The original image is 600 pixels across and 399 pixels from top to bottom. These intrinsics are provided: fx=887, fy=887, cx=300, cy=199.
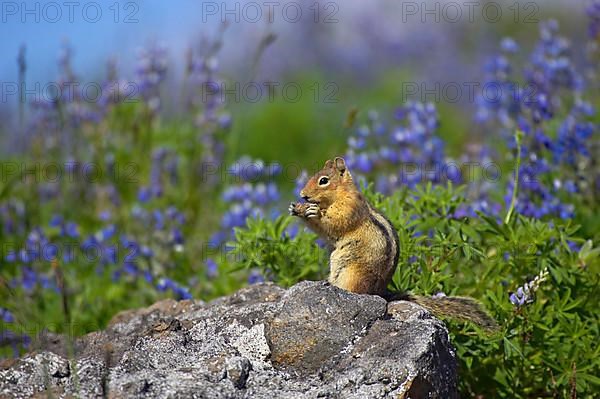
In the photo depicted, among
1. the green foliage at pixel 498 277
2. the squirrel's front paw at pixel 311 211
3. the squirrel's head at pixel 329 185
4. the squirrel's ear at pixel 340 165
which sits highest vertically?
the squirrel's ear at pixel 340 165

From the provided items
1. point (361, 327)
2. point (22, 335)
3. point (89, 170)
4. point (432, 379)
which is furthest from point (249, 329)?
point (89, 170)

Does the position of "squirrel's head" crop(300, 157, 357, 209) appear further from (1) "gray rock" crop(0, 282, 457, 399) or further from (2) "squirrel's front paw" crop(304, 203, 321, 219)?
(1) "gray rock" crop(0, 282, 457, 399)

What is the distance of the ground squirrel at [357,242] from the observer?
3.36m

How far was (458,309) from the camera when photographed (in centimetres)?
335

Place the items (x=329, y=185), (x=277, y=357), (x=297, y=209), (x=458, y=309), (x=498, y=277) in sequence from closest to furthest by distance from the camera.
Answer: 1. (x=277, y=357)
2. (x=458, y=309)
3. (x=297, y=209)
4. (x=329, y=185)
5. (x=498, y=277)

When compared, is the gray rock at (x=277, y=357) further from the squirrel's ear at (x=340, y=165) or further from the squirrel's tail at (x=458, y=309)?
the squirrel's ear at (x=340, y=165)

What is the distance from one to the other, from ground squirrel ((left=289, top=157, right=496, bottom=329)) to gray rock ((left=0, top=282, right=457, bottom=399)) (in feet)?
0.50

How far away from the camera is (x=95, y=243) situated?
5625mm

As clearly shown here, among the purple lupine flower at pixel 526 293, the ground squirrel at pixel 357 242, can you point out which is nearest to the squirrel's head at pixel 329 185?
the ground squirrel at pixel 357 242

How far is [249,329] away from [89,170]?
4014 millimetres

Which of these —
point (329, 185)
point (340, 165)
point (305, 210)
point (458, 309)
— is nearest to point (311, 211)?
point (305, 210)

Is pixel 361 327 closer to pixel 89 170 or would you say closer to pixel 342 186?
pixel 342 186

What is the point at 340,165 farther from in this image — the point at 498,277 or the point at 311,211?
the point at 498,277

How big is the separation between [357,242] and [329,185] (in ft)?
1.15
